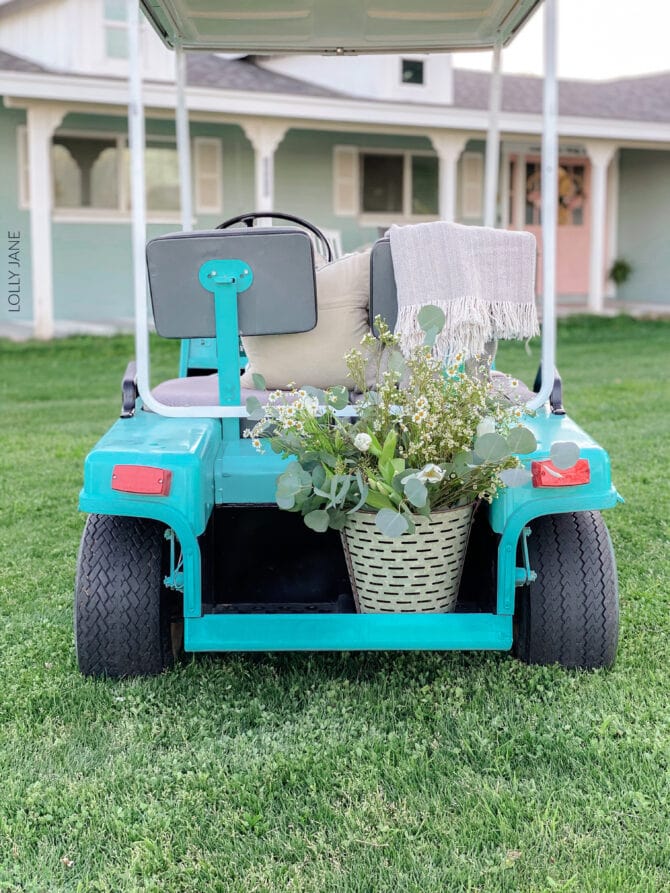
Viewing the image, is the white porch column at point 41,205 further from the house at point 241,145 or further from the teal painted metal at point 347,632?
the teal painted metal at point 347,632

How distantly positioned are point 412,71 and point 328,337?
1281 centimetres

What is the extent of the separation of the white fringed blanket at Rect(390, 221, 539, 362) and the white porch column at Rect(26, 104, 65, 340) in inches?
393

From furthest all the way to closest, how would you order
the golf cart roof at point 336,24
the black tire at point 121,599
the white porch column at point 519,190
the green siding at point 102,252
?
the white porch column at point 519,190
the green siding at point 102,252
the golf cart roof at point 336,24
the black tire at point 121,599

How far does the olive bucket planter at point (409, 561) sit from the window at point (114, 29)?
1223 centimetres

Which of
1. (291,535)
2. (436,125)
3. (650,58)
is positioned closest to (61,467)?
(291,535)

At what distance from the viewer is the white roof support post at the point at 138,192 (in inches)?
104

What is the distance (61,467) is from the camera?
591 cm

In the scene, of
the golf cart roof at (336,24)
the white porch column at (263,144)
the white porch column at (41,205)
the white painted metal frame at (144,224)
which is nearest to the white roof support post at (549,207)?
the white painted metal frame at (144,224)

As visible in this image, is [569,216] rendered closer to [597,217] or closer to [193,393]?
[597,217]

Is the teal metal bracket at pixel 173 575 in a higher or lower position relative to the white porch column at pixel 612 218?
lower

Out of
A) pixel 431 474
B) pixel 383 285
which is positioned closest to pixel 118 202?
pixel 383 285

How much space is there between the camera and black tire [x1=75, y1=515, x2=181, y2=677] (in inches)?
112

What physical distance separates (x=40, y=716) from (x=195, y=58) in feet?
43.7

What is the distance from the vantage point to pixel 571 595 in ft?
Result: 9.35
